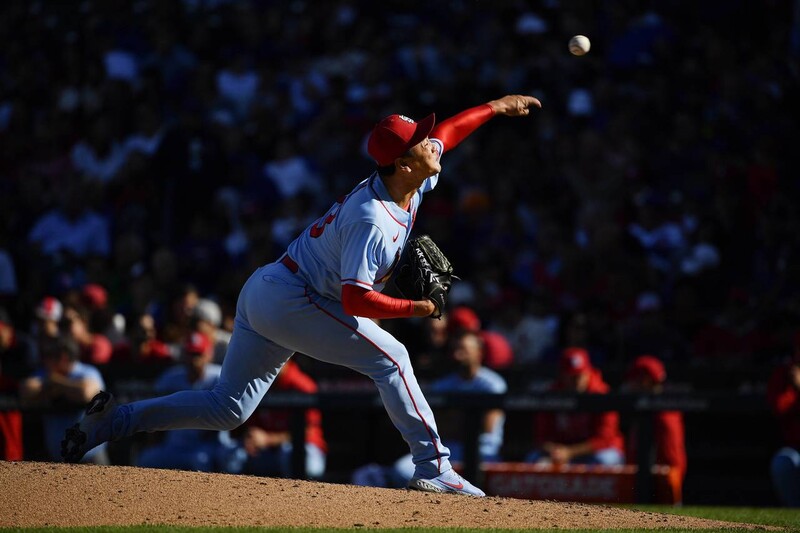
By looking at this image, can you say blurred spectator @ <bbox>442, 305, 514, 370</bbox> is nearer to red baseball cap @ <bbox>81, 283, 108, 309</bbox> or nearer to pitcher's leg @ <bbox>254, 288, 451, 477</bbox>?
red baseball cap @ <bbox>81, 283, 108, 309</bbox>

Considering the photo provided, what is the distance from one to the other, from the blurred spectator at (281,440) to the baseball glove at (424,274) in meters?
3.40

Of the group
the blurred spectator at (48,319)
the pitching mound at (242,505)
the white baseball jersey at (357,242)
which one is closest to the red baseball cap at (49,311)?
the blurred spectator at (48,319)

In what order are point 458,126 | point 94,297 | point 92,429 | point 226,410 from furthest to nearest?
point 94,297, point 458,126, point 92,429, point 226,410

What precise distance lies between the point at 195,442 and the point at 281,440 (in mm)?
643

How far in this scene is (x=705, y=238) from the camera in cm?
1045

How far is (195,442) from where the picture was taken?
29.0ft

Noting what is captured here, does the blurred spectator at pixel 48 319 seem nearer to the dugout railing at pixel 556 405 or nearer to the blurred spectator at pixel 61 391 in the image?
the blurred spectator at pixel 61 391

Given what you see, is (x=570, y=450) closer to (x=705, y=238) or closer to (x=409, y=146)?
(x=705, y=238)

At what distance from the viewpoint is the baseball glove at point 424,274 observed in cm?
534

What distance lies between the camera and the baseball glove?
534 centimetres

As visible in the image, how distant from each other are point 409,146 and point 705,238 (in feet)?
18.9

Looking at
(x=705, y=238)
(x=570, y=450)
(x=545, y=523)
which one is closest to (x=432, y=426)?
(x=545, y=523)

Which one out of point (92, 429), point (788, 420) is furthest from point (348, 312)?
point (788, 420)

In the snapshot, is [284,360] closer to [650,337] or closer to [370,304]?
[370,304]
